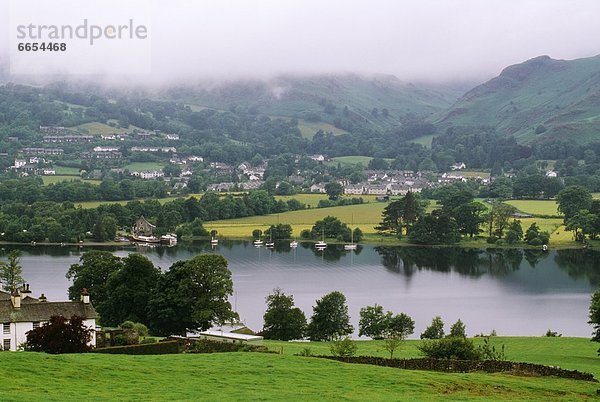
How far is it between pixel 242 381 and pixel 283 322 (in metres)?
19.2

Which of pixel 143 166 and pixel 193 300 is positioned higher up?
pixel 143 166

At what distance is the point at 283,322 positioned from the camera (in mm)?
42562

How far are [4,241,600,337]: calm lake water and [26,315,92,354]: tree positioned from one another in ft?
72.6

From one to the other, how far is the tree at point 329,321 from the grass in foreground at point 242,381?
15981mm

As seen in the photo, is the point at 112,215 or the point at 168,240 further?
the point at 112,215

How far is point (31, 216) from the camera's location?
100 meters

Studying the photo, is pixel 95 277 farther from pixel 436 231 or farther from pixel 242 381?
pixel 436 231

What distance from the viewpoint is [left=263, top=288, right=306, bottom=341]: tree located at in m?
42.3

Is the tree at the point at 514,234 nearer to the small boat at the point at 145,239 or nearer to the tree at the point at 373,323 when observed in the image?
the small boat at the point at 145,239

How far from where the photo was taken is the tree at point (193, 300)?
40.8 metres

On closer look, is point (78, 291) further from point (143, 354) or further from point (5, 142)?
point (5, 142)

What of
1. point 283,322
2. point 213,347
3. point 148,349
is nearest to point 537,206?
point 283,322

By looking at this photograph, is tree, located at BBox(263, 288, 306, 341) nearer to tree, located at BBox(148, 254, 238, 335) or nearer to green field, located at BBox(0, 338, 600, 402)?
tree, located at BBox(148, 254, 238, 335)

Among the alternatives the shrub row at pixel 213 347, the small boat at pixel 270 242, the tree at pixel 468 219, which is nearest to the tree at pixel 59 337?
the shrub row at pixel 213 347
